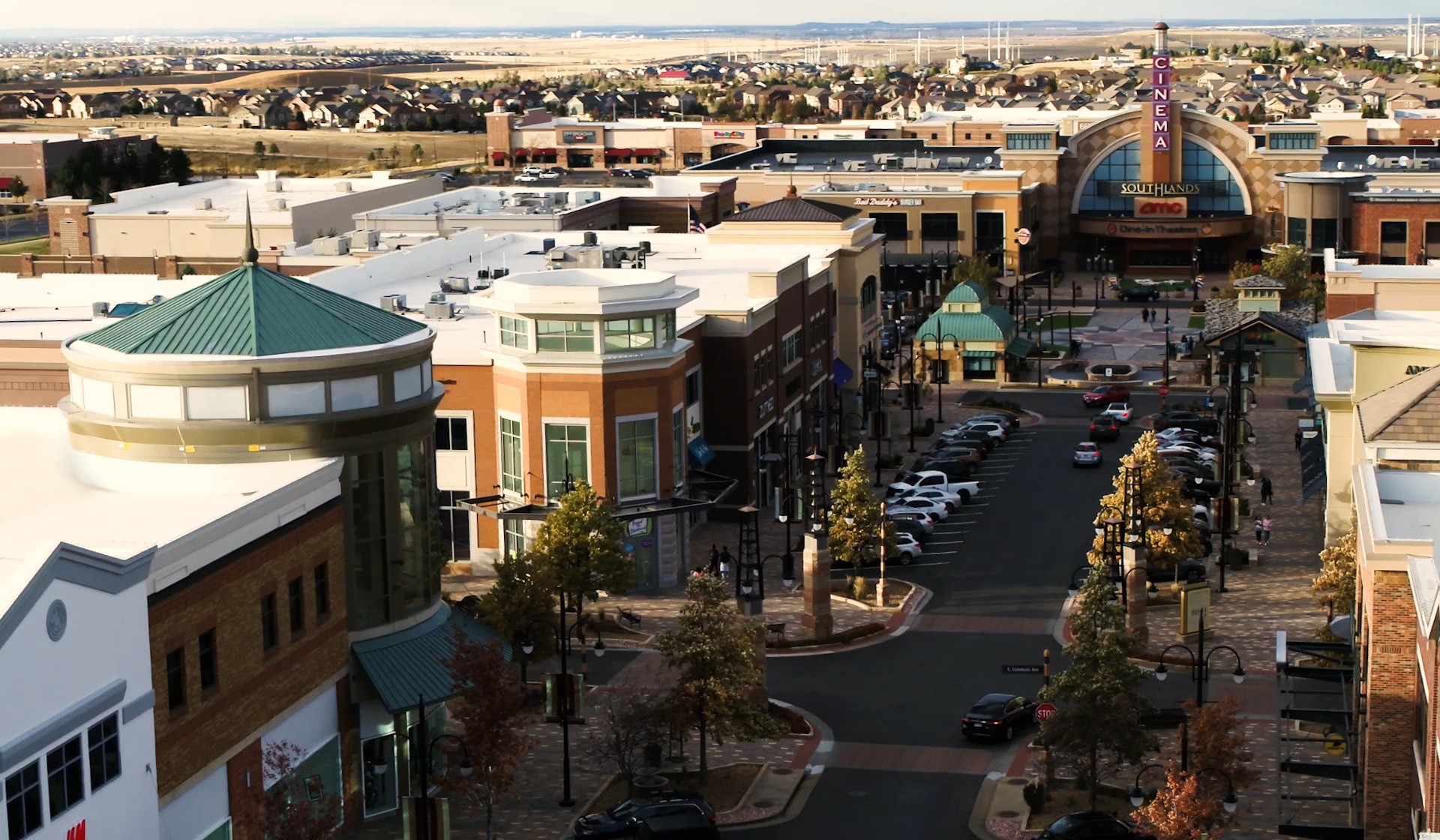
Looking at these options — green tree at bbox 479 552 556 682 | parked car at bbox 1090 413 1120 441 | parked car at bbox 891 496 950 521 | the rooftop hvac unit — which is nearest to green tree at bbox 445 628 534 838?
green tree at bbox 479 552 556 682

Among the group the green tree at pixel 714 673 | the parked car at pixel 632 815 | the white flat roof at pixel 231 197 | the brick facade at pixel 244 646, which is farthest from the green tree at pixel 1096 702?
the white flat roof at pixel 231 197

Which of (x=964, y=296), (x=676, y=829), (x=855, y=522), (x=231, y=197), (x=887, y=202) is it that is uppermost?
(x=231, y=197)

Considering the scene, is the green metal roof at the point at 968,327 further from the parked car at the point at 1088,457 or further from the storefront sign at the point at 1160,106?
the storefront sign at the point at 1160,106

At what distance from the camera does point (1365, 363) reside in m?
70.1

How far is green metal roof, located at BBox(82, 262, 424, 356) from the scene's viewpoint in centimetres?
4841

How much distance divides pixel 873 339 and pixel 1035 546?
1129 inches

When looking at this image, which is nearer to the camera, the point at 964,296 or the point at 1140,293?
the point at 964,296

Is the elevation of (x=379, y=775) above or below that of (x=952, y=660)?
above

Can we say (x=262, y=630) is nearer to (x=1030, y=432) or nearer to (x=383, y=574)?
(x=383, y=574)

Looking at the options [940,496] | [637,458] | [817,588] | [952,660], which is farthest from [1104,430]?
[952,660]

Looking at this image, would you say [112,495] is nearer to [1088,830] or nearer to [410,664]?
[410,664]

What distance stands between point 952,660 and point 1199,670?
37.8 ft

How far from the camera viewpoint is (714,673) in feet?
168

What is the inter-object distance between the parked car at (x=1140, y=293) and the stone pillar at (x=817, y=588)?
3442 inches
